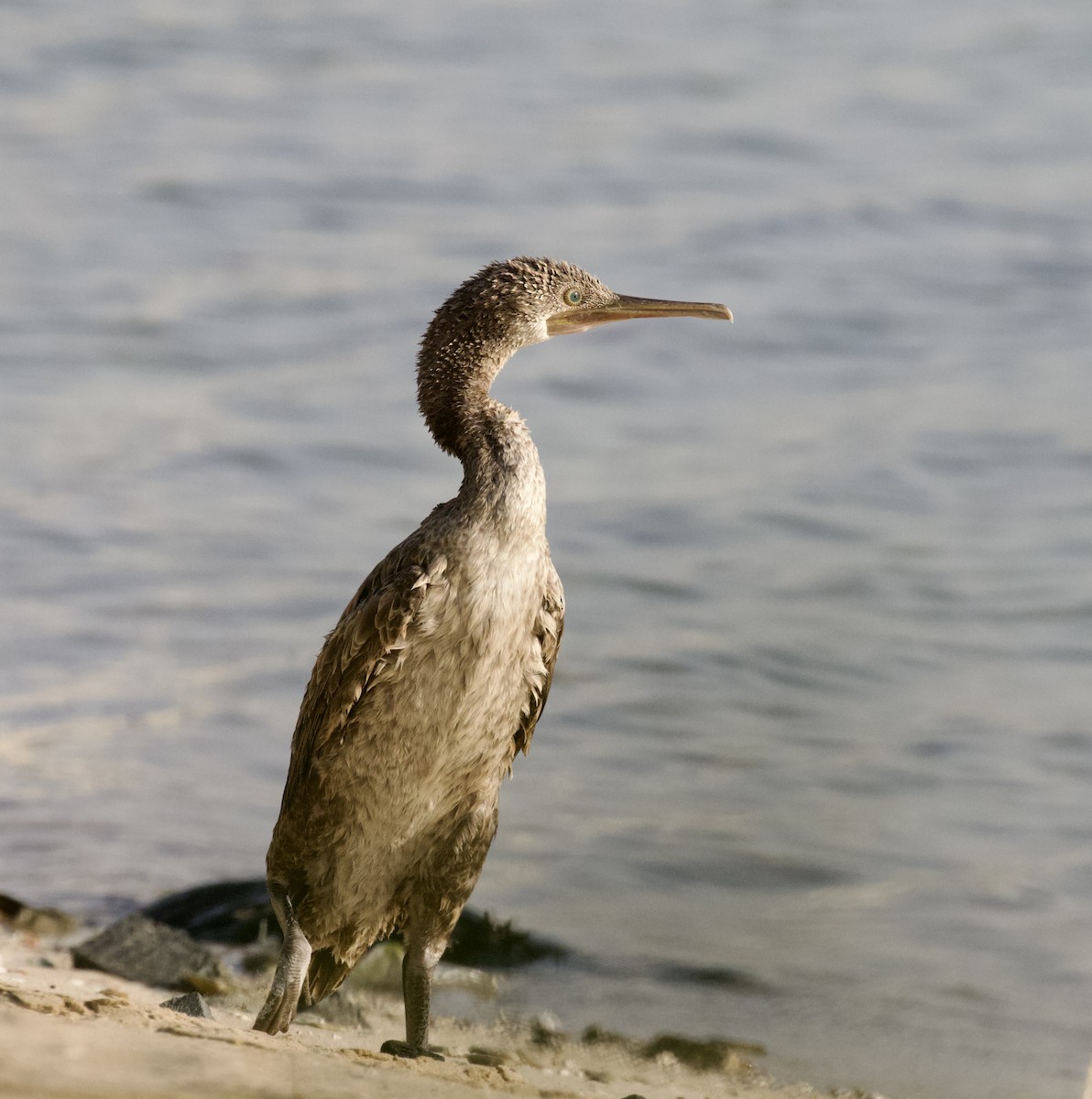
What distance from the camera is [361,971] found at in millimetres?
6648

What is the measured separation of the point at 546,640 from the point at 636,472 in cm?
782

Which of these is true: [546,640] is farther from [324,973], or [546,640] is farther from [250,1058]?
[250,1058]

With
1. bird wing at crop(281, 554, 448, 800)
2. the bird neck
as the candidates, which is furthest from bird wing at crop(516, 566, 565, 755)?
bird wing at crop(281, 554, 448, 800)

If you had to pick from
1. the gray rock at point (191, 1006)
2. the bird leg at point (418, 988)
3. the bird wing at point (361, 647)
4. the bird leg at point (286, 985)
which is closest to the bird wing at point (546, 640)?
the bird wing at point (361, 647)

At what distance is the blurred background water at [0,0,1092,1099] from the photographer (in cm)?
759

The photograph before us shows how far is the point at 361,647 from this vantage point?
15.8 ft

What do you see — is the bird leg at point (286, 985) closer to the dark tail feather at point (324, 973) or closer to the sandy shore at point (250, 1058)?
the sandy shore at point (250, 1058)

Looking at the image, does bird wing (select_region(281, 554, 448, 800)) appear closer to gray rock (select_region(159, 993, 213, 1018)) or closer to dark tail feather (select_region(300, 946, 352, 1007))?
dark tail feather (select_region(300, 946, 352, 1007))

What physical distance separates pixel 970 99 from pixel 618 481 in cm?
1137

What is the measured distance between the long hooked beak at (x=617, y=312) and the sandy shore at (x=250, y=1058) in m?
2.04

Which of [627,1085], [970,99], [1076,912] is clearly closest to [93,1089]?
[627,1085]

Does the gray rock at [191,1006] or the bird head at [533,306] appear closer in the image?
the bird head at [533,306]

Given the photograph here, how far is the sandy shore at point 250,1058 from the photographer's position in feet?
11.4

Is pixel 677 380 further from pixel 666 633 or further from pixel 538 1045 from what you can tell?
pixel 538 1045
